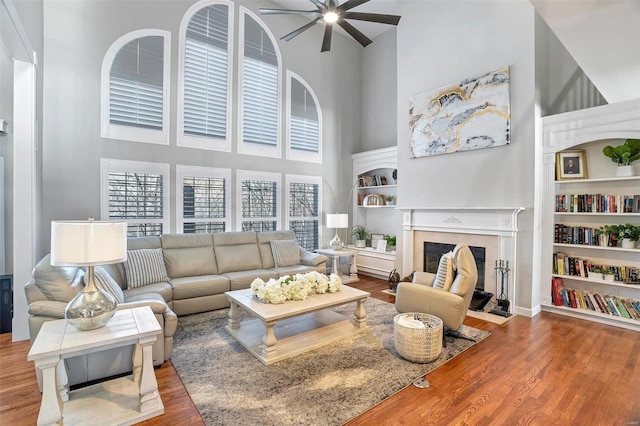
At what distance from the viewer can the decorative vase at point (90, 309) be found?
1981 mm

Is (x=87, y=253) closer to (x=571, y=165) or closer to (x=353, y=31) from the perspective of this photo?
(x=353, y=31)

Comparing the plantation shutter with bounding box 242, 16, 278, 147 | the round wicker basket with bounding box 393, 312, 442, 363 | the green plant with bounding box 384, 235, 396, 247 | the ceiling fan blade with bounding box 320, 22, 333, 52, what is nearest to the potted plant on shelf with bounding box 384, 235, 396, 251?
the green plant with bounding box 384, 235, 396, 247

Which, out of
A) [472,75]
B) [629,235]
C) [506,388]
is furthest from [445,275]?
[472,75]

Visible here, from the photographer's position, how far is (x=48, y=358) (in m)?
1.73

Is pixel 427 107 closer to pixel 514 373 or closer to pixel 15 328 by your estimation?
pixel 514 373

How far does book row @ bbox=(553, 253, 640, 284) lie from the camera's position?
359cm

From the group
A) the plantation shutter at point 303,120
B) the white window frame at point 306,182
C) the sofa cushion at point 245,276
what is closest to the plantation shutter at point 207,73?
the plantation shutter at point 303,120

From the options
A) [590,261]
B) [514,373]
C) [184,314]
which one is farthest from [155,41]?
[590,261]

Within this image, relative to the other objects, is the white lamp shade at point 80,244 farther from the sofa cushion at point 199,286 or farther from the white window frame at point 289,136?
the white window frame at point 289,136

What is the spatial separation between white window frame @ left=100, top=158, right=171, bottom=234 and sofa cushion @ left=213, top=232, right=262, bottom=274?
789mm

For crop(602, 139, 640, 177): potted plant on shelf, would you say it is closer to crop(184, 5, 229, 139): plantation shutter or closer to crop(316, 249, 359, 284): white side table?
crop(316, 249, 359, 284): white side table

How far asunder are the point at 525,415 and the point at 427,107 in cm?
424

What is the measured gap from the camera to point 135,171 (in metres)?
4.43

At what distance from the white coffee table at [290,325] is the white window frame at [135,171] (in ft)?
7.00
